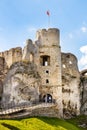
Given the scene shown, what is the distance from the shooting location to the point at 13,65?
77250 mm

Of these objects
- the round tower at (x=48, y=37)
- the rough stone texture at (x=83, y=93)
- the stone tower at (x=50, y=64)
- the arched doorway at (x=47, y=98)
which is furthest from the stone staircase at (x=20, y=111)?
the rough stone texture at (x=83, y=93)

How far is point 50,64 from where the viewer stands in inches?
3162

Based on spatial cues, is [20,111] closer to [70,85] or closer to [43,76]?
[43,76]

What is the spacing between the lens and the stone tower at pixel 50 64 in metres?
78.5

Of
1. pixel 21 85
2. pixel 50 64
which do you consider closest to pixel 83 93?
pixel 50 64

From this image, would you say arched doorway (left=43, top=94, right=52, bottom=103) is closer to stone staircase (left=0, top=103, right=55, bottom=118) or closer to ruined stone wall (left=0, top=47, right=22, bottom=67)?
stone staircase (left=0, top=103, right=55, bottom=118)

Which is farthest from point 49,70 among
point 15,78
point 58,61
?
point 15,78

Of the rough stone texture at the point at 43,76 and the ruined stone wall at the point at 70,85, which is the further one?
the ruined stone wall at the point at 70,85

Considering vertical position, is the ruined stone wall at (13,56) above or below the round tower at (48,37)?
below

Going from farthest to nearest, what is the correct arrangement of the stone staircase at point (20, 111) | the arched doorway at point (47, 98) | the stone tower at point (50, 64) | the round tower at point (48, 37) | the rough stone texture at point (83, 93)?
the rough stone texture at point (83, 93)
the round tower at point (48, 37)
the stone tower at point (50, 64)
the arched doorway at point (47, 98)
the stone staircase at point (20, 111)

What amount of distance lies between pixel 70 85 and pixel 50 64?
20.5 feet

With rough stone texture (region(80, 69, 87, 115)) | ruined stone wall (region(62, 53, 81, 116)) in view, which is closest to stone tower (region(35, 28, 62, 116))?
ruined stone wall (region(62, 53, 81, 116))

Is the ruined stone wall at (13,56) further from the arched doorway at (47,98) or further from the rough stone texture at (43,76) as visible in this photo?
the arched doorway at (47,98)

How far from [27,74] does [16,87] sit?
306 cm
